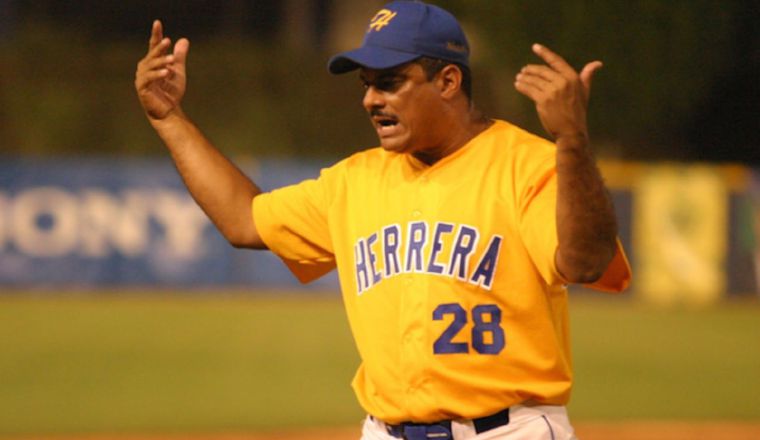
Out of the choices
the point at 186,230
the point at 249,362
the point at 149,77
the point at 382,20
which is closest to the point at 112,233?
the point at 186,230

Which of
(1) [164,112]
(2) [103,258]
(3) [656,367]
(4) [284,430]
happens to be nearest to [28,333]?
(2) [103,258]

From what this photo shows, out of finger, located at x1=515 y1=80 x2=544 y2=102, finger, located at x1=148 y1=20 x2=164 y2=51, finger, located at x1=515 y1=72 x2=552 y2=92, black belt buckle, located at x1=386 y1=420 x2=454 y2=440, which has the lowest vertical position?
black belt buckle, located at x1=386 y1=420 x2=454 y2=440

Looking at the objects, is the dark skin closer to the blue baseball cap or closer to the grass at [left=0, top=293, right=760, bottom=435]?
the blue baseball cap

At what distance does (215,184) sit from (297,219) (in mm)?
263

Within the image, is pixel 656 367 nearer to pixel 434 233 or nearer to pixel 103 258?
pixel 103 258

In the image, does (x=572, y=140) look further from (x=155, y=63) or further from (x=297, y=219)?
(x=155, y=63)

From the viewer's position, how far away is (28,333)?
11.5 meters

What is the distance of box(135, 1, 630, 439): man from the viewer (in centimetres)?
302

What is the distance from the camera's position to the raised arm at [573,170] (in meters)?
2.72

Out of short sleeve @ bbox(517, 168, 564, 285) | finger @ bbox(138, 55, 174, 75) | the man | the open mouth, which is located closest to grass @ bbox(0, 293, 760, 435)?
finger @ bbox(138, 55, 174, 75)

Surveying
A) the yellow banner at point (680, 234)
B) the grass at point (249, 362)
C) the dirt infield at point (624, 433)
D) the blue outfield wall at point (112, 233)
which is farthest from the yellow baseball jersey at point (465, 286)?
the yellow banner at point (680, 234)

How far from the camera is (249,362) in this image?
10555mm

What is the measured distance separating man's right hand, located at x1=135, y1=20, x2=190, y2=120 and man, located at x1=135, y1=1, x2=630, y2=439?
0.60 meters

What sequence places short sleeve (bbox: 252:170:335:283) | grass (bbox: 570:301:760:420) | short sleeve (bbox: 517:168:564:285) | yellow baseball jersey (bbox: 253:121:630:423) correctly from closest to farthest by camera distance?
1. short sleeve (bbox: 517:168:564:285)
2. yellow baseball jersey (bbox: 253:121:630:423)
3. short sleeve (bbox: 252:170:335:283)
4. grass (bbox: 570:301:760:420)
